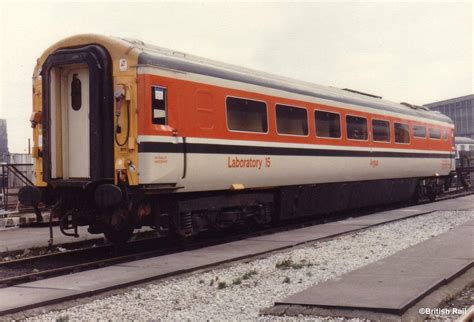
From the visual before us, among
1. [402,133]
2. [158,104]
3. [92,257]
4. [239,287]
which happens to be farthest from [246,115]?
[402,133]

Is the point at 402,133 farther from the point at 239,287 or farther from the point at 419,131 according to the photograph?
the point at 239,287

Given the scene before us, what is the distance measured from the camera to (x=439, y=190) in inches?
973

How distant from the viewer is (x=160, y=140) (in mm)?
10375

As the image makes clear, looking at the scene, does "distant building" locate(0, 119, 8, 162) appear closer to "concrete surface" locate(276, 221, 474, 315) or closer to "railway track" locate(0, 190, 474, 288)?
"railway track" locate(0, 190, 474, 288)

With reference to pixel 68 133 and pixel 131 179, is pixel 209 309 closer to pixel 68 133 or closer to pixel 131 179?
pixel 131 179

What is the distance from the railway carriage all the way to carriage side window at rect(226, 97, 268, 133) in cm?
2

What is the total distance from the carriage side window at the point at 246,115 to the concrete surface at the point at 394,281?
14.2 feet

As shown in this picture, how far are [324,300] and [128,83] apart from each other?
18.5ft

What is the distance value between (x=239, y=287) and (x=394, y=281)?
6.30ft

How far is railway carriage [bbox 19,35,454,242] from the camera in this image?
1033 centimetres

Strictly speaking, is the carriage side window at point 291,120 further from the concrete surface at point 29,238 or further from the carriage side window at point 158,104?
the concrete surface at point 29,238

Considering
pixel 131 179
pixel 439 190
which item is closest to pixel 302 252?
pixel 131 179

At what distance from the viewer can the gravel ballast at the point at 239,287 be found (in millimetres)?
6484

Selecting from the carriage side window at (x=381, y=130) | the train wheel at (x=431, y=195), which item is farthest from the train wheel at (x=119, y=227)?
the train wheel at (x=431, y=195)
